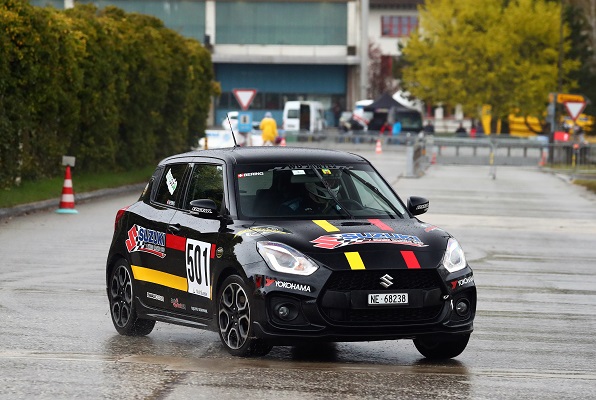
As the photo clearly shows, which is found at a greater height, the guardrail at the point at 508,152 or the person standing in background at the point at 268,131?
the person standing in background at the point at 268,131

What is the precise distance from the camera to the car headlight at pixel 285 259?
9.69 metres

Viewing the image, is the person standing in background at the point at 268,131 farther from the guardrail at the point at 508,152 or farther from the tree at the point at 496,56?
the tree at the point at 496,56

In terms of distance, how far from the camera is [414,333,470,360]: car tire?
10.2 metres

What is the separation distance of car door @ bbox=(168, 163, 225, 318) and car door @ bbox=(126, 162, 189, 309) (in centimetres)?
14

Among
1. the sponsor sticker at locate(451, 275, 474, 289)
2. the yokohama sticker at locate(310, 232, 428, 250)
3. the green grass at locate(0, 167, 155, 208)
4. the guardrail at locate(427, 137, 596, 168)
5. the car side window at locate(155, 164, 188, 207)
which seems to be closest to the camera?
the yokohama sticker at locate(310, 232, 428, 250)

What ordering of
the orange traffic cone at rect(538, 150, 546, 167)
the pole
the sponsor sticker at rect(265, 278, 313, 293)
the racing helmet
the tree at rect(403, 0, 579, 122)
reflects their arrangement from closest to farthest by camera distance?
1. the sponsor sticker at rect(265, 278, 313, 293)
2. the racing helmet
3. the orange traffic cone at rect(538, 150, 546, 167)
4. the tree at rect(403, 0, 579, 122)
5. the pole

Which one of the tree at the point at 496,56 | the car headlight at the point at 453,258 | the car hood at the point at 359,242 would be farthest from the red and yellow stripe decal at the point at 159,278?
the tree at the point at 496,56

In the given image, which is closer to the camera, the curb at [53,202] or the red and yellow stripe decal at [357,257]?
the red and yellow stripe decal at [357,257]

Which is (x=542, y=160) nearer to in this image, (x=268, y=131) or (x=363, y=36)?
(x=268, y=131)

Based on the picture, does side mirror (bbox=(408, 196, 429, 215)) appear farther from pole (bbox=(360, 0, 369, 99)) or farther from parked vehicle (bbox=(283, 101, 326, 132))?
pole (bbox=(360, 0, 369, 99))

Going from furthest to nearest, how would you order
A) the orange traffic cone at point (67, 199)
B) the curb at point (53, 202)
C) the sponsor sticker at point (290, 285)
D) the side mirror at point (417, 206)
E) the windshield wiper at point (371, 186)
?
the orange traffic cone at point (67, 199) < the curb at point (53, 202) < the side mirror at point (417, 206) < the windshield wiper at point (371, 186) < the sponsor sticker at point (290, 285)

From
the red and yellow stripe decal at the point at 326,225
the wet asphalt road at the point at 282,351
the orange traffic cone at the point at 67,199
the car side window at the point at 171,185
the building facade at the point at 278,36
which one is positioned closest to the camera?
the wet asphalt road at the point at 282,351

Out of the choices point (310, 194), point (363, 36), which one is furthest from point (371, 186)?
point (363, 36)

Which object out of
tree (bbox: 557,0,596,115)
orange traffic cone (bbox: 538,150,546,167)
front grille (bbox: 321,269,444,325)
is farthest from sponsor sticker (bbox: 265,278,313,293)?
A: tree (bbox: 557,0,596,115)
